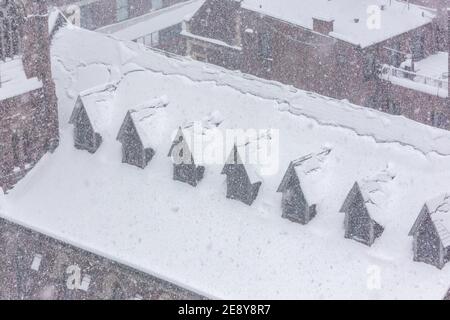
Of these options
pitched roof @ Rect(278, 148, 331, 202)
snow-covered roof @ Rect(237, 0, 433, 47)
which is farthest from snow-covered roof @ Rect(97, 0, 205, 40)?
pitched roof @ Rect(278, 148, 331, 202)

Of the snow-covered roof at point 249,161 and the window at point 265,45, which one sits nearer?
the snow-covered roof at point 249,161

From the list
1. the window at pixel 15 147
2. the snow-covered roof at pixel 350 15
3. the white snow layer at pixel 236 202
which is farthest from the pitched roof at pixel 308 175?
the snow-covered roof at pixel 350 15

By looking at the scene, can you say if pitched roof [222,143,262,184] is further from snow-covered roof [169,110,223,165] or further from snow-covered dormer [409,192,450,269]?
snow-covered dormer [409,192,450,269]

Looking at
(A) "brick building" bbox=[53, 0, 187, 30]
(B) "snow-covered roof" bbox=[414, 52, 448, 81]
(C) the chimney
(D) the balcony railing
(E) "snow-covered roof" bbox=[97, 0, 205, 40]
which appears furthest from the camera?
(E) "snow-covered roof" bbox=[97, 0, 205, 40]

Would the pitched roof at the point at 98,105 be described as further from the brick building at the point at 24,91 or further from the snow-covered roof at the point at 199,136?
the snow-covered roof at the point at 199,136

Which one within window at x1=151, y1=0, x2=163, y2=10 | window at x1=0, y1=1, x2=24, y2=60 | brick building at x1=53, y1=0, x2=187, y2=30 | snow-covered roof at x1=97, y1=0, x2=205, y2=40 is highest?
window at x1=0, y1=1, x2=24, y2=60

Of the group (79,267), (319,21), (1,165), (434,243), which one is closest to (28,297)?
(79,267)

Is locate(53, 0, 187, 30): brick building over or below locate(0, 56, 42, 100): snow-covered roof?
below
